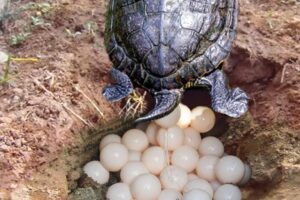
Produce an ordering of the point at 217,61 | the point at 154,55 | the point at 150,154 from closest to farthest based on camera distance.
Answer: the point at 154,55 → the point at 217,61 → the point at 150,154

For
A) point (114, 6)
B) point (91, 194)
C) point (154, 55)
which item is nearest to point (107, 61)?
point (114, 6)

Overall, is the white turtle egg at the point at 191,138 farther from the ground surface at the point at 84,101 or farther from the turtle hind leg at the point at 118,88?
the turtle hind leg at the point at 118,88

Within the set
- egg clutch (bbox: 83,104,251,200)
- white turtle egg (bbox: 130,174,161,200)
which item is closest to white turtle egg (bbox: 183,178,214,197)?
egg clutch (bbox: 83,104,251,200)

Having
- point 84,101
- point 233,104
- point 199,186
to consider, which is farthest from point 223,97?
point 84,101

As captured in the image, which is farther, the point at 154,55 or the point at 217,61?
the point at 217,61

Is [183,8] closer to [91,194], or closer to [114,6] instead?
[114,6]

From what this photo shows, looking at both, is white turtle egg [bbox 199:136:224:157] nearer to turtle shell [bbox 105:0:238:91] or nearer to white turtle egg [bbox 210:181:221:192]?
white turtle egg [bbox 210:181:221:192]

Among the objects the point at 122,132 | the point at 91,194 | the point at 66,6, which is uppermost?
the point at 66,6
